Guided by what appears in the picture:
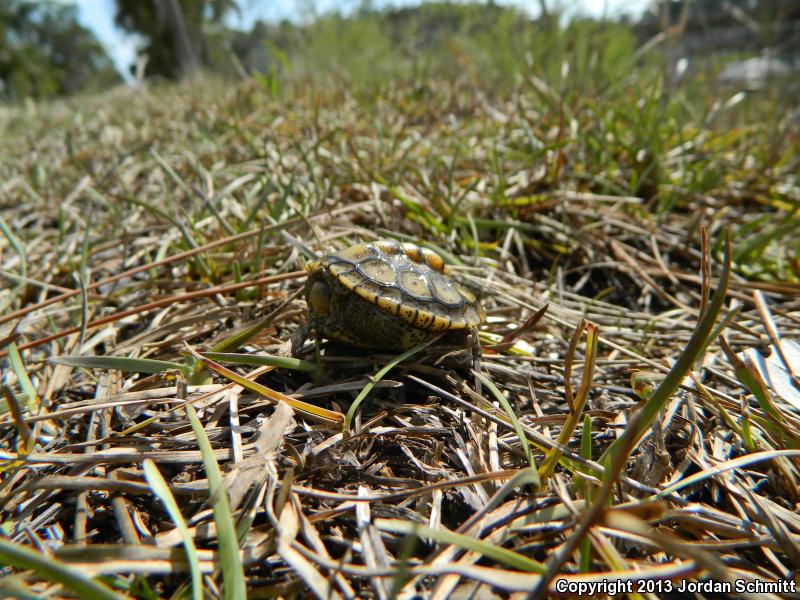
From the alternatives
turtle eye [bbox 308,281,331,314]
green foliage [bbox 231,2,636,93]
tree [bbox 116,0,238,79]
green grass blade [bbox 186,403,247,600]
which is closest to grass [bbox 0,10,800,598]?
green grass blade [bbox 186,403,247,600]

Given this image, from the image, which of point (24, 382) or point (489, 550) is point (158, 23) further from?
point (489, 550)

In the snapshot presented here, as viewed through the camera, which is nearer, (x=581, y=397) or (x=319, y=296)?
(x=581, y=397)

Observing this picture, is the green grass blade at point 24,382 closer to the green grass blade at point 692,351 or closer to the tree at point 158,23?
the green grass blade at point 692,351

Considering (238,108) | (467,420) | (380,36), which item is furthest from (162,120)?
(467,420)

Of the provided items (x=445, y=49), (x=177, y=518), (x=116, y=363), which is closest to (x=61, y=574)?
(x=177, y=518)

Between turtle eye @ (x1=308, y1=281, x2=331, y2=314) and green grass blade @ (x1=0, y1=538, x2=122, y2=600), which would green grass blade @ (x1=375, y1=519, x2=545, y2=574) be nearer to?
green grass blade @ (x1=0, y1=538, x2=122, y2=600)

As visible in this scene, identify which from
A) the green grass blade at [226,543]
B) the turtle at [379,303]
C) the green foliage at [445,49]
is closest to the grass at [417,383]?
the green grass blade at [226,543]

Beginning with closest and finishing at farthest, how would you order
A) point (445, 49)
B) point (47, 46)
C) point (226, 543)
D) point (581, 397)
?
point (226, 543), point (581, 397), point (445, 49), point (47, 46)
